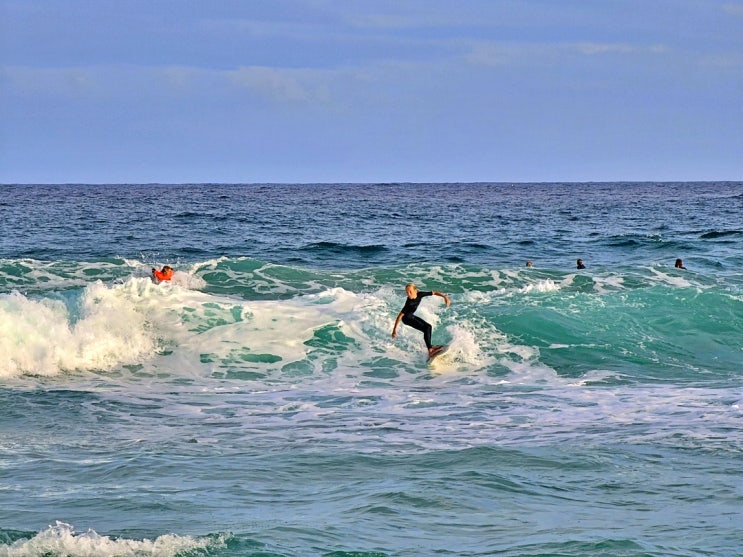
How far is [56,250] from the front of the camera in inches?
1487

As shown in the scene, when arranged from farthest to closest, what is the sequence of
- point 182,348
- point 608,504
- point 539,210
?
point 539,210, point 182,348, point 608,504

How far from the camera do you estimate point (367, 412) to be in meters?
14.3

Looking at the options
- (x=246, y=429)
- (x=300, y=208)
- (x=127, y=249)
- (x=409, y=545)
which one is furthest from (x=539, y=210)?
(x=409, y=545)

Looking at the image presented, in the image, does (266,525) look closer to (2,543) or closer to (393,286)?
(2,543)

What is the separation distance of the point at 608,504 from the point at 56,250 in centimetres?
3189

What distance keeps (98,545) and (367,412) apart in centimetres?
→ 680

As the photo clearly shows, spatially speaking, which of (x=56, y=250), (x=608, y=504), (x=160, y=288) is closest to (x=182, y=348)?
(x=160, y=288)

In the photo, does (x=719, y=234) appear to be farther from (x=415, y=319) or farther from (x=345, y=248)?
(x=415, y=319)

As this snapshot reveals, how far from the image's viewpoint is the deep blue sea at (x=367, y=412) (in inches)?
339

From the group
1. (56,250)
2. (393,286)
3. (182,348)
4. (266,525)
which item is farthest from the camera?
(56,250)

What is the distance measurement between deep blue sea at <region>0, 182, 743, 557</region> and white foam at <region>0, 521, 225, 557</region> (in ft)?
0.06

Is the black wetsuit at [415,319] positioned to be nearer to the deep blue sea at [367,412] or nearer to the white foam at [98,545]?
the deep blue sea at [367,412]

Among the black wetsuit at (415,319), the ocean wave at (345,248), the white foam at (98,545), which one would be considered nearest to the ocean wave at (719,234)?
the ocean wave at (345,248)

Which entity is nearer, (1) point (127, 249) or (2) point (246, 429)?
(2) point (246, 429)
